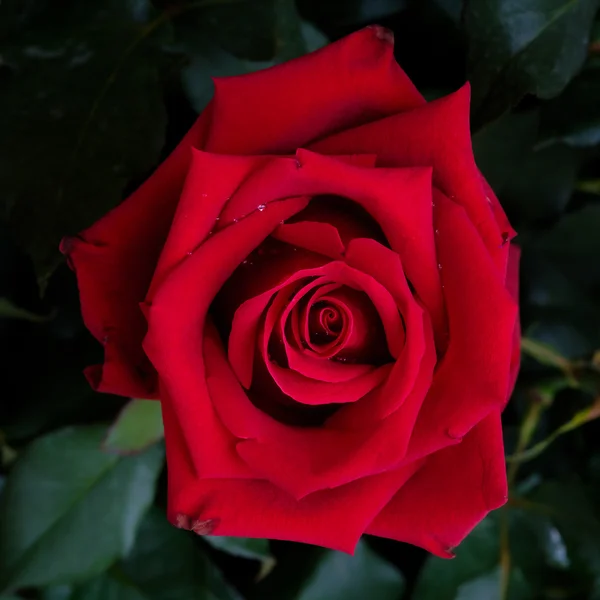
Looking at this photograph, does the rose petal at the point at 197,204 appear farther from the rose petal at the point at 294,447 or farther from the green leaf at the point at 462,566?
the green leaf at the point at 462,566

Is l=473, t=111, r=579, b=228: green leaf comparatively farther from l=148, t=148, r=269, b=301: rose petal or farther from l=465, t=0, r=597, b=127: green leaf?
l=148, t=148, r=269, b=301: rose petal

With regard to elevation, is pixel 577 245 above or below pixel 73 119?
below

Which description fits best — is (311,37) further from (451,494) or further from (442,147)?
(451,494)

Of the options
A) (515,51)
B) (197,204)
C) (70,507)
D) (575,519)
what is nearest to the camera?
(197,204)

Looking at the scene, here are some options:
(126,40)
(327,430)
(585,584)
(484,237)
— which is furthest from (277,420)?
(585,584)

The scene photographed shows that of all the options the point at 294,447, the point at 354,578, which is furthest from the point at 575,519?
the point at 294,447

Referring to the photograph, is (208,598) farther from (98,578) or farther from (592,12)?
(592,12)
